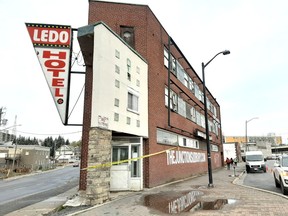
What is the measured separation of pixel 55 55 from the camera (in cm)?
1162

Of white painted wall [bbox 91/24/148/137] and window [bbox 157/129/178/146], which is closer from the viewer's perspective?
white painted wall [bbox 91/24/148/137]

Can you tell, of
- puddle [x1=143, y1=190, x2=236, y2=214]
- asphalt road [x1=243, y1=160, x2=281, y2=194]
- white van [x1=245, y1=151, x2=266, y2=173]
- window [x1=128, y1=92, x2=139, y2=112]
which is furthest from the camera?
white van [x1=245, y1=151, x2=266, y2=173]

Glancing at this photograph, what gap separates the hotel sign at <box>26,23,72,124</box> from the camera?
37.2ft

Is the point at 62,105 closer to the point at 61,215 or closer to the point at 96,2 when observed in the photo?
the point at 61,215

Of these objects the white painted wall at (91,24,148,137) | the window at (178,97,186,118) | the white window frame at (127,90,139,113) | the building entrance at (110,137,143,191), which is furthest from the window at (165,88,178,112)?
the building entrance at (110,137,143,191)

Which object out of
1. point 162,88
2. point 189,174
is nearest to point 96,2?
point 162,88

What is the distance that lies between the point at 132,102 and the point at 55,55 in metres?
4.46

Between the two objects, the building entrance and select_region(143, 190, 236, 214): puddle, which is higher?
the building entrance

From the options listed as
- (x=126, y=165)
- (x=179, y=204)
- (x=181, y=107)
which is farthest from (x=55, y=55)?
(x=181, y=107)

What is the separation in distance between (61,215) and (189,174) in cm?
1617

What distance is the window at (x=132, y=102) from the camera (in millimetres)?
13523

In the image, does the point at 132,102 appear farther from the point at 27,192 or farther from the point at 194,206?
the point at 27,192

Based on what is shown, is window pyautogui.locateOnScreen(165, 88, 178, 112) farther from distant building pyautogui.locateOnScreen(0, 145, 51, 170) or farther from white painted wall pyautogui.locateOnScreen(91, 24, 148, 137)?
distant building pyautogui.locateOnScreen(0, 145, 51, 170)

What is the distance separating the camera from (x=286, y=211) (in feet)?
26.6
